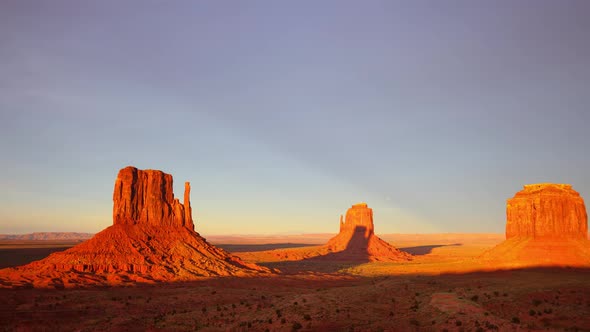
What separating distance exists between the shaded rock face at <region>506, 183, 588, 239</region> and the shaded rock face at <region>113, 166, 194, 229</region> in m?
59.0

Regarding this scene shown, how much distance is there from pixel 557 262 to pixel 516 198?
1640 cm

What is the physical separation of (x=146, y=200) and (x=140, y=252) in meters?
9.74

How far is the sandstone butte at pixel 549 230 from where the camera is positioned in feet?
213

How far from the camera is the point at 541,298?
116 feet

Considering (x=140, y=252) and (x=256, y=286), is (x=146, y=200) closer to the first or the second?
(x=140, y=252)

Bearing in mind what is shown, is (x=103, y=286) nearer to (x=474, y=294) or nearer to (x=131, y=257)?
(x=131, y=257)

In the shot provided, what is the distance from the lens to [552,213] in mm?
68938

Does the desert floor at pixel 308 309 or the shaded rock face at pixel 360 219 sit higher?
the shaded rock face at pixel 360 219

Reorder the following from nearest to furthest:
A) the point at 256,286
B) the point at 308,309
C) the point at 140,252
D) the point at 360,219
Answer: the point at 308,309 < the point at 256,286 < the point at 140,252 < the point at 360,219

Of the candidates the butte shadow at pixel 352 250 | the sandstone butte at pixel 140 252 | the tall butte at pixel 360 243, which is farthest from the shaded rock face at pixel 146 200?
the tall butte at pixel 360 243

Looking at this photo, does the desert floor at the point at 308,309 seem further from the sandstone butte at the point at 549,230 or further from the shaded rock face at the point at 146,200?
the sandstone butte at the point at 549,230

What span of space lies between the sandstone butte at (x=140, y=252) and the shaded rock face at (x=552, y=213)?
150 feet

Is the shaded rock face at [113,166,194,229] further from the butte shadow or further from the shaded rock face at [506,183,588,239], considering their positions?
the shaded rock face at [506,183,588,239]

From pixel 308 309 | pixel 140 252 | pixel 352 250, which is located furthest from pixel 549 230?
pixel 352 250
